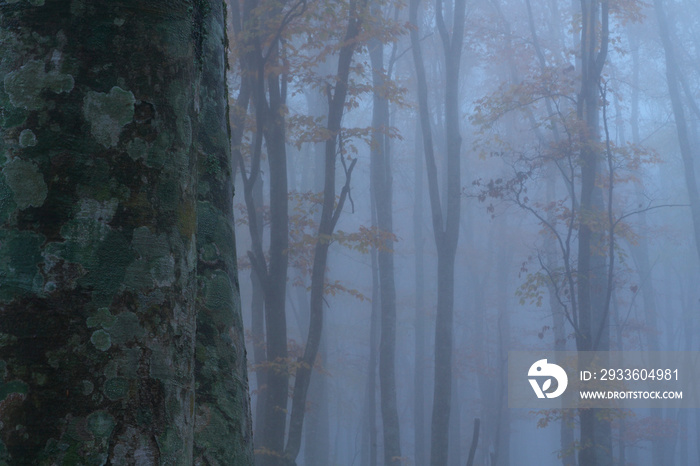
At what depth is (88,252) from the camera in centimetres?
Result: 99

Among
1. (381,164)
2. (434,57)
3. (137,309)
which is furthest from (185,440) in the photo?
(434,57)

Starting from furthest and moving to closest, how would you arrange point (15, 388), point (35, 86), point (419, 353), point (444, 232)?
point (419, 353) < point (444, 232) < point (35, 86) < point (15, 388)

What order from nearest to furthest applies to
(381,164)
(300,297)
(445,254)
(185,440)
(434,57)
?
(185,440) → (445,254) → (381,164) → (300,297) → (434,57)

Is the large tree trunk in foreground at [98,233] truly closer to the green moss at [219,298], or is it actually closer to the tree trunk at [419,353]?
the green moss at [219,298]

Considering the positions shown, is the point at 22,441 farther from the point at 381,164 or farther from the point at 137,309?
the point at 381,164

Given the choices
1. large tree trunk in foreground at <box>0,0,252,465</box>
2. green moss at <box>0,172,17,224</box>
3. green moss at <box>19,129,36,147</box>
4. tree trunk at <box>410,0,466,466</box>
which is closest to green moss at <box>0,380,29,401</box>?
Result: large tree trunk in foreground at <box>0,0,252,465</box>

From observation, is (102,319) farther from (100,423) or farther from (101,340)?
(100,423)

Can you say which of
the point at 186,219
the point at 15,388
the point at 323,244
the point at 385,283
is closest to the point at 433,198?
the point at 385,283

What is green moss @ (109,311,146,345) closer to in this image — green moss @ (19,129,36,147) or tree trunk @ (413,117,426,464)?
green moss @ (19,129,36,147)

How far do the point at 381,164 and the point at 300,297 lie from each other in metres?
6.44

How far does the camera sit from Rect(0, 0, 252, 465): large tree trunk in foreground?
93 centimetres

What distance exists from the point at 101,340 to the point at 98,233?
0.58 feet

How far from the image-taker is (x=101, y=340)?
958mm

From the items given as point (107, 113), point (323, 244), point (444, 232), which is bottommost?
point (107, 113)
